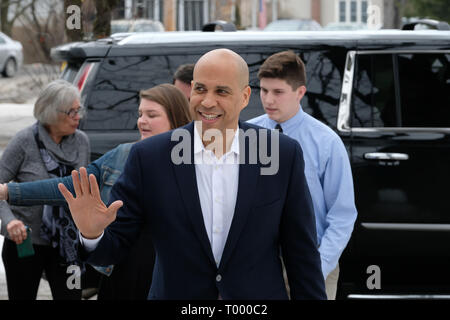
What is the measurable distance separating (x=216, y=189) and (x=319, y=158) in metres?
1.68

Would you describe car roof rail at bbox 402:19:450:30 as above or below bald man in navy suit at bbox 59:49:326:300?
above

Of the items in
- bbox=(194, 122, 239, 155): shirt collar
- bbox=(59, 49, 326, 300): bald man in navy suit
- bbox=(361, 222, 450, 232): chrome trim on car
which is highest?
bbox=(194, 122, 239, 155): shirt collar

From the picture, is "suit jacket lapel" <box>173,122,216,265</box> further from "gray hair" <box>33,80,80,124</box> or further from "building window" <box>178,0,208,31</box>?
"building window" <box>178,0,208,31</box>

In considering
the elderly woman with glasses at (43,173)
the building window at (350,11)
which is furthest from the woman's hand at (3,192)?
the building window at (350,11)

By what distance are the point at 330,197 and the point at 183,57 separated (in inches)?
74.7

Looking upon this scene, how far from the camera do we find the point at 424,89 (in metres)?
5.79

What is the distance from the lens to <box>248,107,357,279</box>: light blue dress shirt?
4344mm

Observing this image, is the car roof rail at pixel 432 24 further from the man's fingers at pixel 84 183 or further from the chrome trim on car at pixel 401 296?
the man's fingers at pixel 84 183

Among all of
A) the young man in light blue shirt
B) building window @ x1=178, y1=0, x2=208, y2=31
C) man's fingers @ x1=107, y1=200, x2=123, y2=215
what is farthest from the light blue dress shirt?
building window @ x1=178, y1=0, x2=208, y2=31

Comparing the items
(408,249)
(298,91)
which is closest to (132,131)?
(298,91)

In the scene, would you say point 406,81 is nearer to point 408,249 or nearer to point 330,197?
point 408,249

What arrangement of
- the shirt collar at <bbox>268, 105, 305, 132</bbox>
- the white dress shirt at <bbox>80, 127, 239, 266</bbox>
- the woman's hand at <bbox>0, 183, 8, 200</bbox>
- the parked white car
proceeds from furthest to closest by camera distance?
the parked white car
the shirt collar at <bbox>268, 105, 305, 132</bbox>
the woman's hand at <bbox>0, 183, 8, 200</bbox>
the white dress shirt at <bbox>80, 127, 239, 266</bbox>

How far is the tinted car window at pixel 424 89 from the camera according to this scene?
5.78 metres

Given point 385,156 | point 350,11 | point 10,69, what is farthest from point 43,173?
point 350,11
